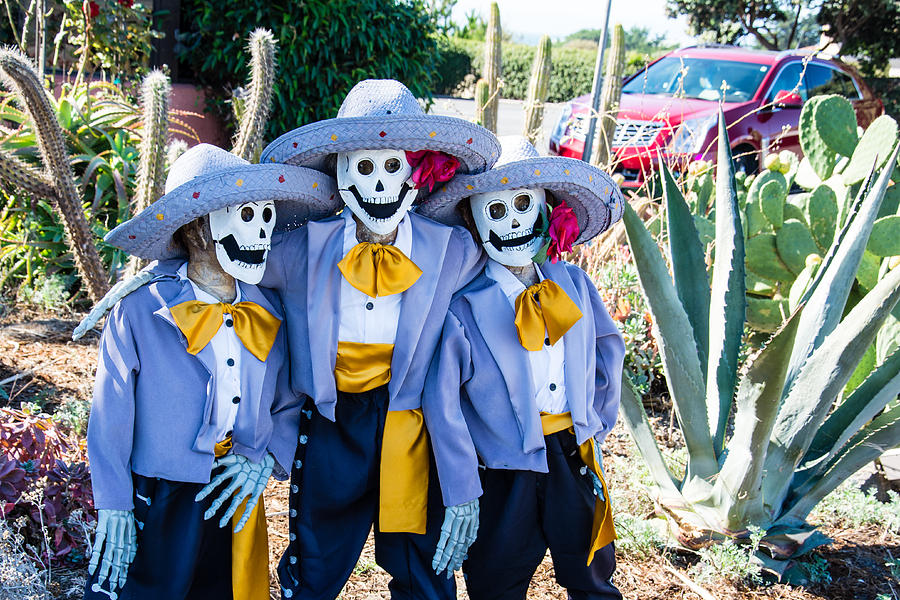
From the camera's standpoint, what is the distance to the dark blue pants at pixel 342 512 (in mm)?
2029

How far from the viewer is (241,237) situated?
5.98ft

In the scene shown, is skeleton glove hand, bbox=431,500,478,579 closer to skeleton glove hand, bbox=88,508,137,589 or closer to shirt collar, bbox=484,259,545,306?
shirt collar, bbox=484,259,545,306

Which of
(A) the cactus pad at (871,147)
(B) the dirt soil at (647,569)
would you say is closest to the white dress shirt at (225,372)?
(B) the dirt soil at (647,569)

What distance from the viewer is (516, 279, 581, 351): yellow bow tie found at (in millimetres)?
1965

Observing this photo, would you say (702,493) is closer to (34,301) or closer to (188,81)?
(34,301)

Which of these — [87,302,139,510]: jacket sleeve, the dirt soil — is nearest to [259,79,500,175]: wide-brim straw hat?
[87,302,139,510]: jacket sleeve

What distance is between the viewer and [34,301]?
4.12 m

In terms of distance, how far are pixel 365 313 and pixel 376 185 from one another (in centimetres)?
33

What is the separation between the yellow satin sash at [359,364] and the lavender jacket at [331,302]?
0.03m

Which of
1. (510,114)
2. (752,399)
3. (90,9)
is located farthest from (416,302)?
(510,114)

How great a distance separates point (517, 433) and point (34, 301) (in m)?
3.23

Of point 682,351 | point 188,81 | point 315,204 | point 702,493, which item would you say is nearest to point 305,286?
point 315,204

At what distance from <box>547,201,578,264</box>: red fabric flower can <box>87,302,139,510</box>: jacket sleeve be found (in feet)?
3.51

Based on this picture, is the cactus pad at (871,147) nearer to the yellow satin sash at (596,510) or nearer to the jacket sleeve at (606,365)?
the jacket sleeve at (606,365)
